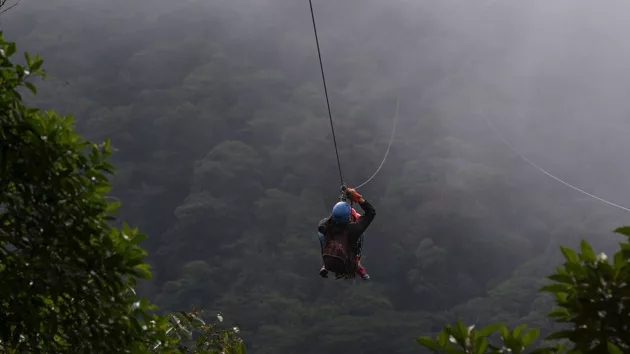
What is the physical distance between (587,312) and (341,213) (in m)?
8.01

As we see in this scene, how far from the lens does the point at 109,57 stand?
92625 millimetres

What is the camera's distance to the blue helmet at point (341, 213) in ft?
34.2

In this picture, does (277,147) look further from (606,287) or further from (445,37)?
(606,287)

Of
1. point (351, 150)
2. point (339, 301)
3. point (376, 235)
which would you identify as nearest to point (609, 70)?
point (351, 150)

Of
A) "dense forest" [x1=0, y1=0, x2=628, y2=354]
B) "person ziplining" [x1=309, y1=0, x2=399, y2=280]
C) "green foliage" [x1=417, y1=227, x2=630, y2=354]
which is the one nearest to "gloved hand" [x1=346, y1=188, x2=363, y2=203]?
"person ziplining" [x1=309, y1=0, x2=399, y2=280]

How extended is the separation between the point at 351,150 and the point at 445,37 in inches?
1193

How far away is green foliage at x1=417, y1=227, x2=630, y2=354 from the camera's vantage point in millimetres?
2461

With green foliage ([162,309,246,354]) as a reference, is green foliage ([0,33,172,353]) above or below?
above

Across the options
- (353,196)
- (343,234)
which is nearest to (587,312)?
(353,196)

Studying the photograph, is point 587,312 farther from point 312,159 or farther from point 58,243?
point 312,159

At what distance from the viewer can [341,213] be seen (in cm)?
1050

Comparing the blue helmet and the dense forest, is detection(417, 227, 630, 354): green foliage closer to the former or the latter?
the blue helmet

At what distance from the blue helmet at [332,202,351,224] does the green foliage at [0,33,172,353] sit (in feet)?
22.5

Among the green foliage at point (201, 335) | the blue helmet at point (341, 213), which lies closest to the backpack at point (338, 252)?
the blue helmet at point (341, 213)
